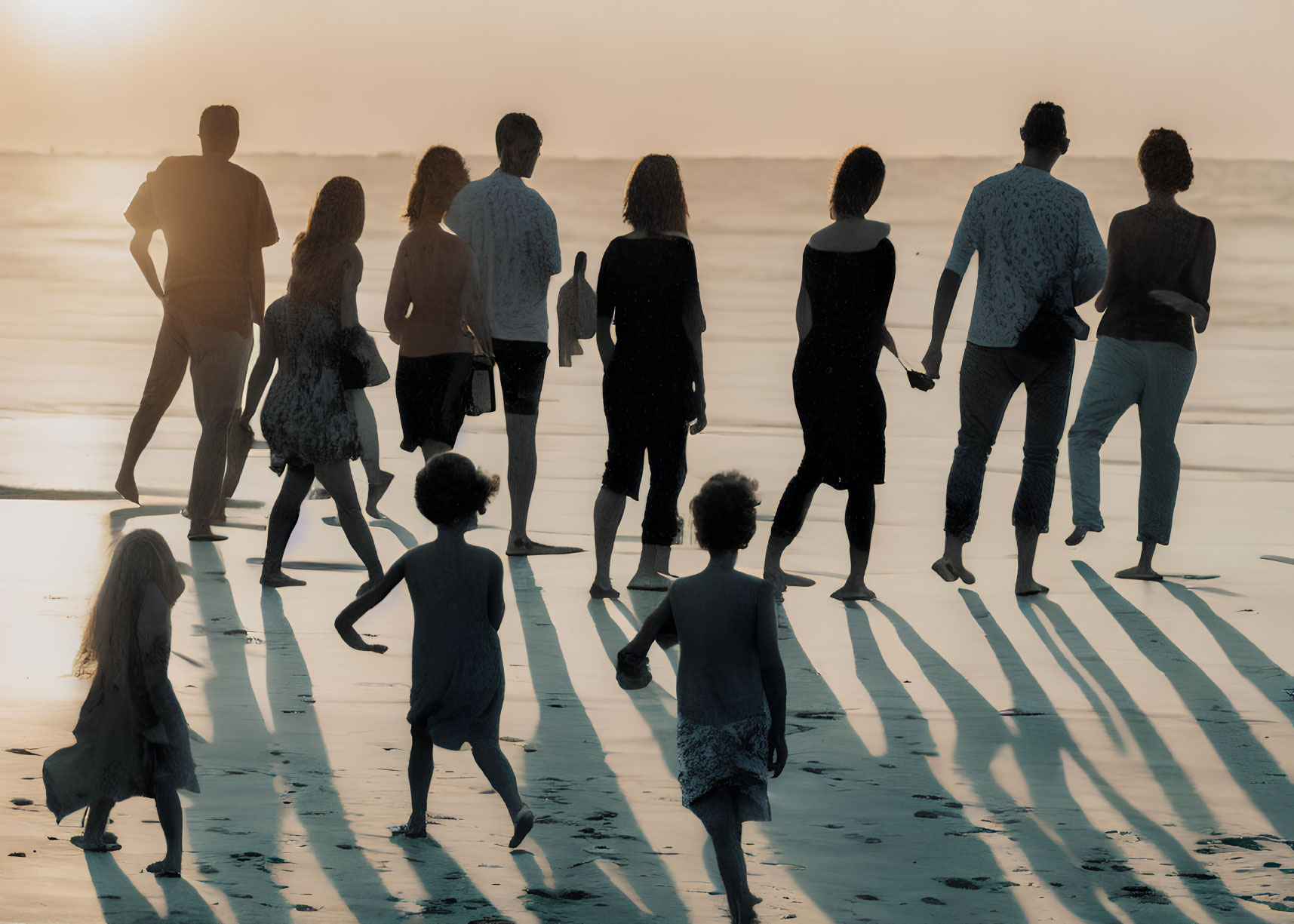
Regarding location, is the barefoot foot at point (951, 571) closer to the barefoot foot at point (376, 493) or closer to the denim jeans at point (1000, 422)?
the denim jeans at point (1000, 422)

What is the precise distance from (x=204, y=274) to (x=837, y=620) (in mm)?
3437

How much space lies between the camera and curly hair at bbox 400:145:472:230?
7.62 metres

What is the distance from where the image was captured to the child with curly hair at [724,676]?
3.84 meters

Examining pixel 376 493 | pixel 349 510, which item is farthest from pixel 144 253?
pixel 349 510

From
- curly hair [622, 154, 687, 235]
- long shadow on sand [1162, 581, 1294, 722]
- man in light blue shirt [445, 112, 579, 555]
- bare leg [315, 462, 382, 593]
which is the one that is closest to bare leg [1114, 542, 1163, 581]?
long shadow on sand [1162, 581, 1294, 722]

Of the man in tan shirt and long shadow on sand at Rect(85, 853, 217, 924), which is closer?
long shadow on sand at Rect(85, 853, 217, 924)

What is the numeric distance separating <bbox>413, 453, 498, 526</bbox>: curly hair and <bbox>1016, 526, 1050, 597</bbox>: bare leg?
354cm

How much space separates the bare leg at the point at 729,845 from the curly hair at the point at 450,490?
99 centimetres

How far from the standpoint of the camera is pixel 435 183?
7.62m

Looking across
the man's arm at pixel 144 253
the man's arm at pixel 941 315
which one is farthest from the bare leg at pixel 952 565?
the man's arm at pixel 144 253

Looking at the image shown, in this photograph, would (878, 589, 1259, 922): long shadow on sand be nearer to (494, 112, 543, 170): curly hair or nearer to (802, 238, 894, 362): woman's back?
(802, 238, 894, 362): woman's back

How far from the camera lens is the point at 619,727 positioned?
17.3 ft

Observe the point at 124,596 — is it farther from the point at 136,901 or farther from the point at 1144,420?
the point at 1144,420

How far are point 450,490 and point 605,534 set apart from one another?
286cm
